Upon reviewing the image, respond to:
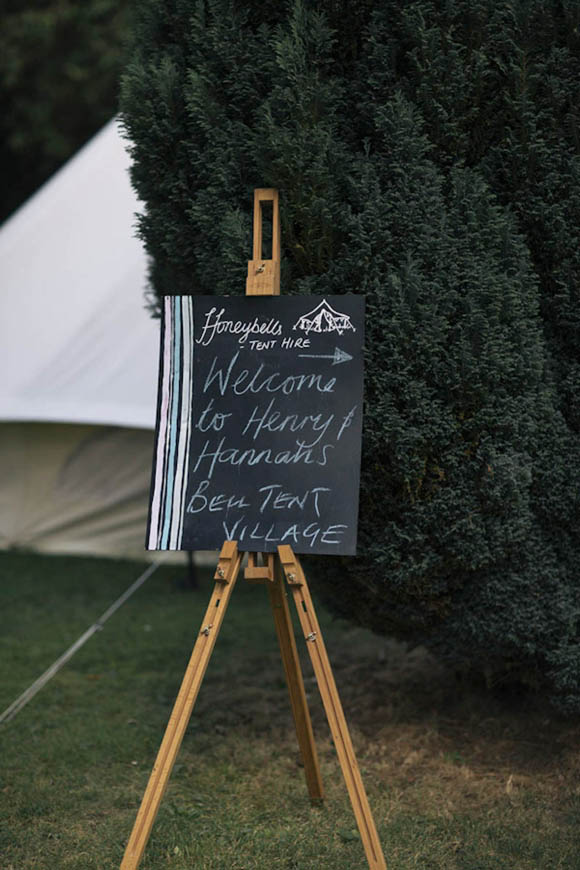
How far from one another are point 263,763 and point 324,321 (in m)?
1.51

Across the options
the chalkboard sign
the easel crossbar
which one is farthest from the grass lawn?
the chalkboard sign

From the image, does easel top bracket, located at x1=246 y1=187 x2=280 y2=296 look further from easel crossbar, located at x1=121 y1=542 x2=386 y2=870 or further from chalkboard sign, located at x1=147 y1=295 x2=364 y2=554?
easel crossbar, located at x1=121 y1=542 x2=386 y2=870

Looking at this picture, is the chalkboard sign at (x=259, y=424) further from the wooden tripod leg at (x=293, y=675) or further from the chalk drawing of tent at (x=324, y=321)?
the wooden tripod leg at (x=293, y=675)

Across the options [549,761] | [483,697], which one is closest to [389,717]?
[483,697]

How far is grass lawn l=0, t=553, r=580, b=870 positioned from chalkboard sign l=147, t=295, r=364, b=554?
83cm

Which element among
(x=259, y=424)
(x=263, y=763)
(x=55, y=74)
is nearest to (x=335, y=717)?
(x=259, y=424)

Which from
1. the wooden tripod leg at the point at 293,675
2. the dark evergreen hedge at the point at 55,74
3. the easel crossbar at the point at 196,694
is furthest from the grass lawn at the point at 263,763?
the dark evergreen hedge at the point at 55,74

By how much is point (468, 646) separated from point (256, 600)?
2.44 metres

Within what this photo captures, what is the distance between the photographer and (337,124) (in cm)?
273

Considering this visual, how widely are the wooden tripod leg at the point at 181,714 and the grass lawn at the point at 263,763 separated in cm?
32

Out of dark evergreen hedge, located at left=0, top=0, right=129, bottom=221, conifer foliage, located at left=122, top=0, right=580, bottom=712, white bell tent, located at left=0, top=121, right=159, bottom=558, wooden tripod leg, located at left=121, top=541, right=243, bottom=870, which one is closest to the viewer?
wooden tripod leg, located at left=121, top=541, right=243, bottom=870

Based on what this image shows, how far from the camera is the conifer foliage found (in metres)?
2.62

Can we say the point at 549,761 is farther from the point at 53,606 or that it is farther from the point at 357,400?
the point at 53,606

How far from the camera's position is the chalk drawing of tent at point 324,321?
2537mm
